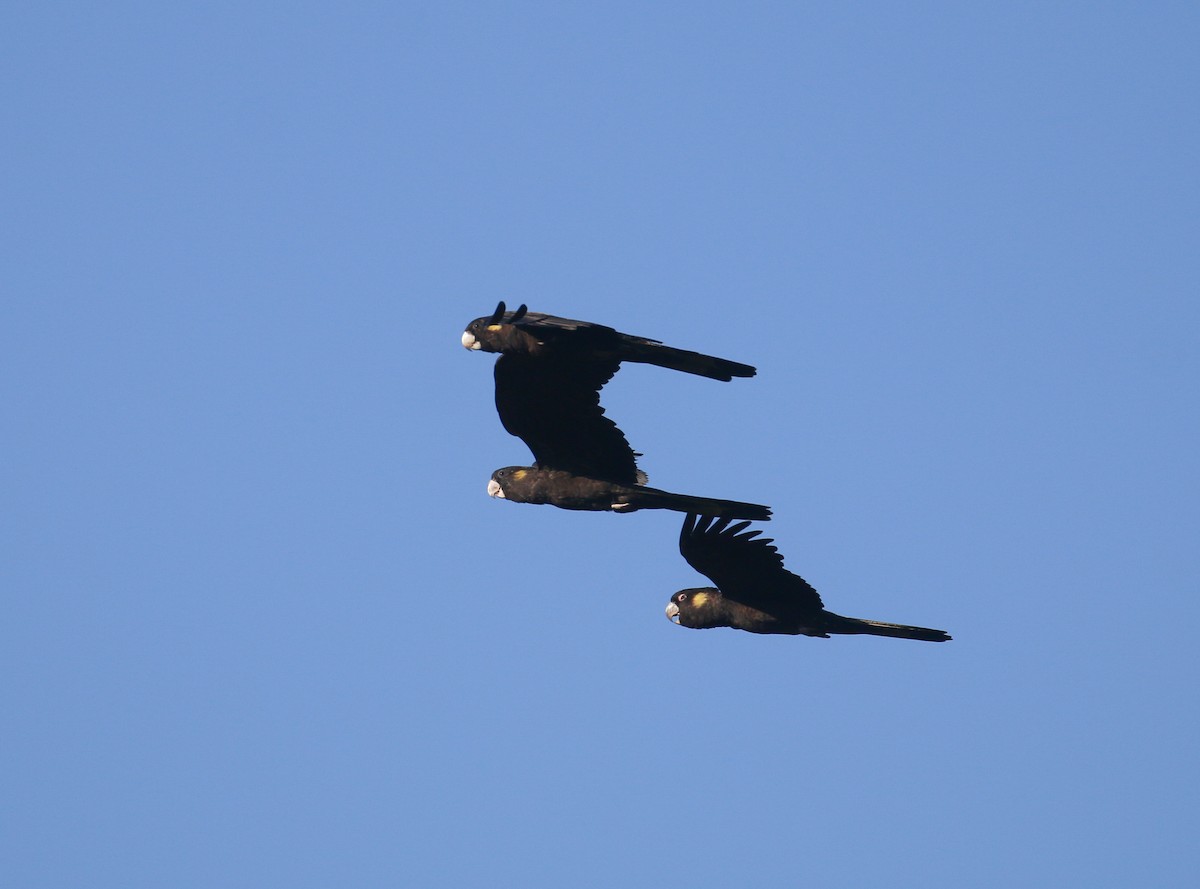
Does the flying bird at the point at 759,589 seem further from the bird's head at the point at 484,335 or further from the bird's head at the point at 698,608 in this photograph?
the bird's head at the point at 484,335

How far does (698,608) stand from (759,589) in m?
1.12

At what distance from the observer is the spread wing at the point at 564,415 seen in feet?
95.8

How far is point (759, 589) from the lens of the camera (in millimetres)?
30062

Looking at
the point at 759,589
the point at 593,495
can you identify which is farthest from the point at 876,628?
the point at 593,495

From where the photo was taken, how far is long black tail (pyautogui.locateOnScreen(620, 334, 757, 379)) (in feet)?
91.2

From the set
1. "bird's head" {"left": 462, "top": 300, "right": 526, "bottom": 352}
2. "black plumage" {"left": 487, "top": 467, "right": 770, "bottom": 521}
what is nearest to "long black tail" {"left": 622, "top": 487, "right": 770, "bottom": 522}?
"black plumage" {"left": 487, "top": 467, "right": 770, "bottom": 521}

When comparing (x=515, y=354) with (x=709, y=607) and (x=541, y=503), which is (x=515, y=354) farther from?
Answer: (x=709, y=607)

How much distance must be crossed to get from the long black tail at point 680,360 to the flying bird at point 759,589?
2227 millimetres

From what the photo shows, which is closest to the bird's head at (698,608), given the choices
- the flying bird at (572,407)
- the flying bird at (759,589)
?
the flying bird at (759,589)

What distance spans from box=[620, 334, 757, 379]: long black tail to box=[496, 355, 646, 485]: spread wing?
618 millimetres

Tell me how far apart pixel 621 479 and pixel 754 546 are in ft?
6.15

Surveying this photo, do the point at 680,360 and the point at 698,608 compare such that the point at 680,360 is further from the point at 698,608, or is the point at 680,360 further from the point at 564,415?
the point at 698,608

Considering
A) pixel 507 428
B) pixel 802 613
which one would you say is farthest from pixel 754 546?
pixel 507 428

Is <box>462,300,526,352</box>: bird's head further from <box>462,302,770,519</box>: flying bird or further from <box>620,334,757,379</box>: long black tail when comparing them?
<box>620,334,757,379</box>: long black tail
